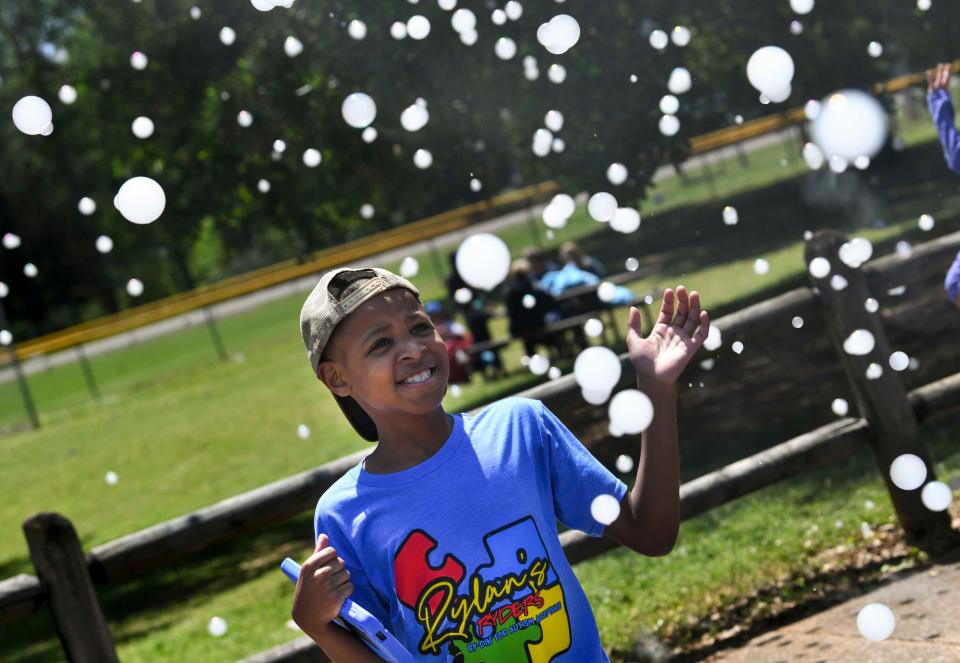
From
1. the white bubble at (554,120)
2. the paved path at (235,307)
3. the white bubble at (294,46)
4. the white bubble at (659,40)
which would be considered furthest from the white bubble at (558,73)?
the paved path at (235,307)

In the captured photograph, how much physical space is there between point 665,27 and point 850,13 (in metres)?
4.11

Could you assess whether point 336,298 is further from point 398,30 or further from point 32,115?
point 398,30

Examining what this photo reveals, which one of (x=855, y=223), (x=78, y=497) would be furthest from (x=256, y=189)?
(x=855, y=223)

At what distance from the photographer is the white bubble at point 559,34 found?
31.9 feet

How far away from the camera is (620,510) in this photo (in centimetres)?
238

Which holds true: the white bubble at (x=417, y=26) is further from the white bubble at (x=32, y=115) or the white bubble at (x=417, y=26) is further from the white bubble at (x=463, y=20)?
the white bubble at (x=32, y=115)

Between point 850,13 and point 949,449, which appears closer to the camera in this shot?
point 949,449

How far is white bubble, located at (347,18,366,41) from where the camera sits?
10172 millimetres

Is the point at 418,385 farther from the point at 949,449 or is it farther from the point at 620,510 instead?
the point at 949,449

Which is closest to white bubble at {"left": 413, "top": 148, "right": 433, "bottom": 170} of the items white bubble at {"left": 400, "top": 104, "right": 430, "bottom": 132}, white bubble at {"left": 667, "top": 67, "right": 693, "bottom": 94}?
white bubble at {"left": 400, "top": 104, "right": 430, "bottom": 132}

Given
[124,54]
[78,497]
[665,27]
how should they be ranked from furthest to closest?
[124,54] → [78,497] → [665,27]

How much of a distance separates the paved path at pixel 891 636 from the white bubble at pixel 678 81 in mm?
6054

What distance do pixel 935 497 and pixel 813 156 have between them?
20770mm

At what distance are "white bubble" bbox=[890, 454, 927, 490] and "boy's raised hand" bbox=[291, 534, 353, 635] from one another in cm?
310
